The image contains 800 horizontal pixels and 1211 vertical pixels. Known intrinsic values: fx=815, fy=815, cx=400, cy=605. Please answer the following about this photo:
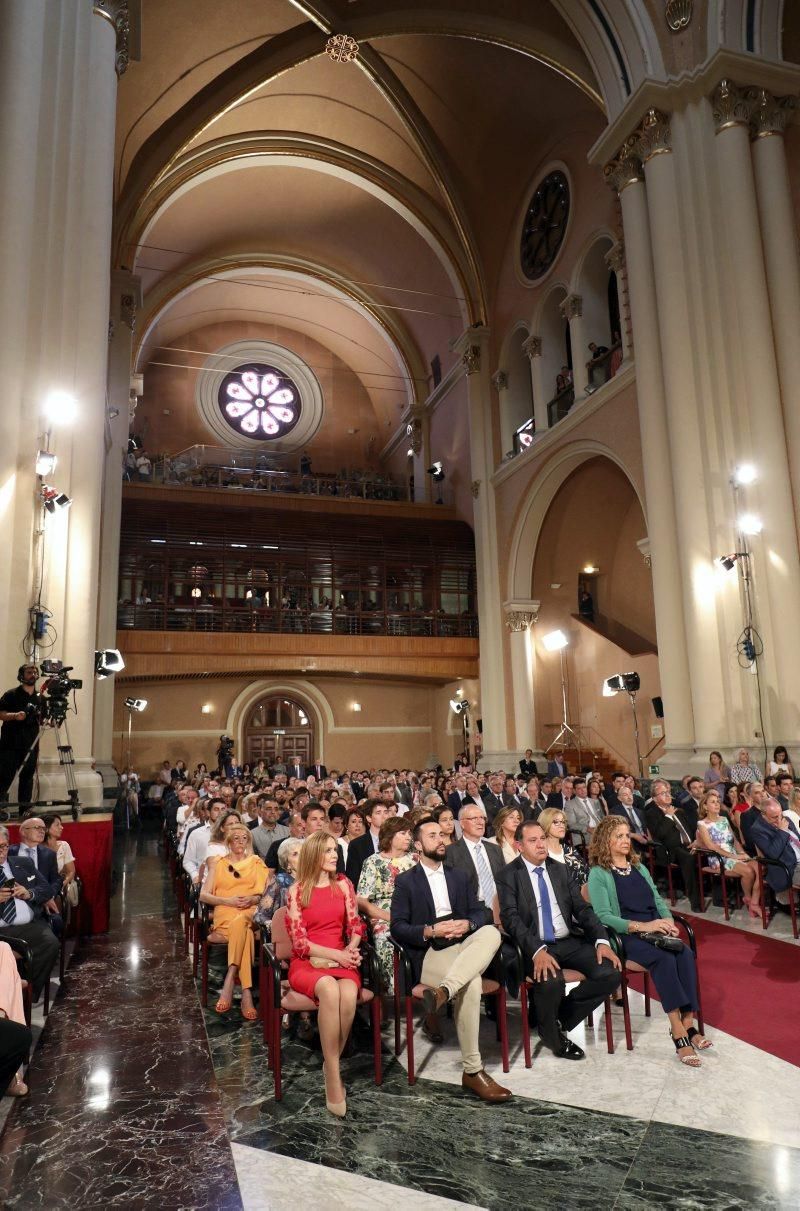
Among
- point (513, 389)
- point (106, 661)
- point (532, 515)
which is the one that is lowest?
point (106, 661)

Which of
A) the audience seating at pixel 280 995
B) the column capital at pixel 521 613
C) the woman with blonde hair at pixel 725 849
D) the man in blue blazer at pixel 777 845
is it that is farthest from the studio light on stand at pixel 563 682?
the audience seating at pixel 280 995

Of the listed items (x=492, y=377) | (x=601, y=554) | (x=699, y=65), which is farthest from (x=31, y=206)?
(x=601, y=554)

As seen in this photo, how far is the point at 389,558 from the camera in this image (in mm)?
19781

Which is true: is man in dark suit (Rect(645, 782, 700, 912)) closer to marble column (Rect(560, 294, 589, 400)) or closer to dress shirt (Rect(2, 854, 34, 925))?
dress shirt (Rect(2, 854, 34, 925))

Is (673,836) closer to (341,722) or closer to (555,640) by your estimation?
(555,640)

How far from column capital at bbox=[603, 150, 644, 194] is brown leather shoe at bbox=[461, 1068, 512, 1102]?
40.1 ft

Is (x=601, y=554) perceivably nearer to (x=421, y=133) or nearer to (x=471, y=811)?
(x=421, y=133)

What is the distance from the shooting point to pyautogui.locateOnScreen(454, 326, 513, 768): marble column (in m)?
17.7

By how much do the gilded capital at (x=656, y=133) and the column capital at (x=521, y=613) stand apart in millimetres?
8740

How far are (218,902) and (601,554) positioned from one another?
15.2m

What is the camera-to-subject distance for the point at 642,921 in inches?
162

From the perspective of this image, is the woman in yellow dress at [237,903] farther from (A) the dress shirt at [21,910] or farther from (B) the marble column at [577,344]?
(B) the marble column at [577,344]

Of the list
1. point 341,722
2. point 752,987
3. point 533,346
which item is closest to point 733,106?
point 533,346

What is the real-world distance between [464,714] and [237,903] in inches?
618
